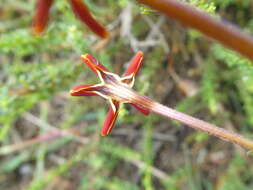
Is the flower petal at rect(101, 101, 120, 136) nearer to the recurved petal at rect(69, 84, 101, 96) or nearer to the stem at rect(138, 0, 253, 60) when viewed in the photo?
the recurved petal at rect(69, 84, 101, 96)

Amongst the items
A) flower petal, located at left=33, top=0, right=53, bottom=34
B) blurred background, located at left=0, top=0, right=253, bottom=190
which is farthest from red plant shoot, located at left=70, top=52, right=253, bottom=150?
blurred background, located at left=0, top=0, right=253, bottom=190

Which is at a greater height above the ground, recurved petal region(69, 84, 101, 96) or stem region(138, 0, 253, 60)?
stem region(138, 0, 253, 60)

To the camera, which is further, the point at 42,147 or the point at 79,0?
the point at 42,147

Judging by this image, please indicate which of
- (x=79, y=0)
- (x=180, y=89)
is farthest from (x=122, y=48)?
(x=79, y=0)

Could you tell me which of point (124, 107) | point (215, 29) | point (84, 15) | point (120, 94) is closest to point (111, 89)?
point (120, 94)

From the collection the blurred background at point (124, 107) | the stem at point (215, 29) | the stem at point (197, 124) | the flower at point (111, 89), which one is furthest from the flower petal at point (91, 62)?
the blurred background at point (124, 107)

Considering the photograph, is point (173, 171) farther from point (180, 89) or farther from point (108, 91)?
point (108, 91)

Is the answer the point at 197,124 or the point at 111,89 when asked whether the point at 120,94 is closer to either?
the point at 111,89
